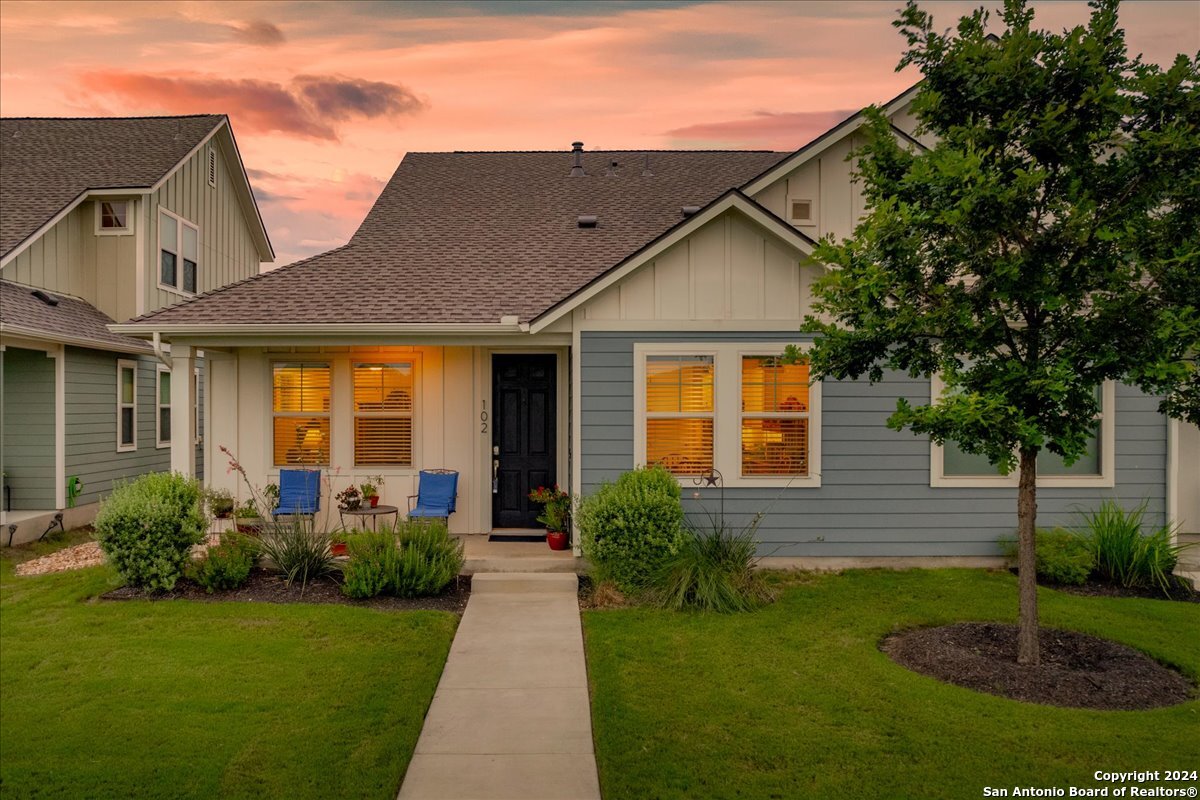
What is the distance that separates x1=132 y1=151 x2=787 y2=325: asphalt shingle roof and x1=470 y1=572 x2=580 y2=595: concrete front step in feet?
9.98

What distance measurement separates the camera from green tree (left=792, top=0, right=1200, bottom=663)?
16.7 ft

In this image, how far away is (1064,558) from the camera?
322 inches

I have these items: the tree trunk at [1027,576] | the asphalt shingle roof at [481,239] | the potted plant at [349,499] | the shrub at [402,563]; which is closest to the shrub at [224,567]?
the shrub at [402,563]

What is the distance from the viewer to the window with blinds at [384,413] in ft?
33.2

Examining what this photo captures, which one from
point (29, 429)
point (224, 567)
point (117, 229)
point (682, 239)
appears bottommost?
point (224, 567)

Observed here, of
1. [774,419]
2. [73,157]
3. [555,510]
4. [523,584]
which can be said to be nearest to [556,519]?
[555,510]

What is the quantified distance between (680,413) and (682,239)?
6.41ft

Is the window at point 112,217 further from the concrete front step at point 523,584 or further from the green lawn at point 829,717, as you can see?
the green lawn at point 829,717

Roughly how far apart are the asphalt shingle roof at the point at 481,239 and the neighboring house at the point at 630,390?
0.22 ft

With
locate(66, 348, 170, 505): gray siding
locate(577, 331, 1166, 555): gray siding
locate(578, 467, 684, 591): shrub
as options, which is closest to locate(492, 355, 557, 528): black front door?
locate(577, 331, 1166, 555): gray siding

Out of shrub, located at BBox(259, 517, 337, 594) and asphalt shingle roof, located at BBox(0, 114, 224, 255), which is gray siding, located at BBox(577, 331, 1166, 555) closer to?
shrub, located at BBox(259, 517, 337, 594)

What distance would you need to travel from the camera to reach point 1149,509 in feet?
29.3

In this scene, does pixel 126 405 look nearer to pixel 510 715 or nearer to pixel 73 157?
pixel 73 157

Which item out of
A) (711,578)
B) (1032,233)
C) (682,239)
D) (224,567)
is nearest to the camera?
(1032,233)
